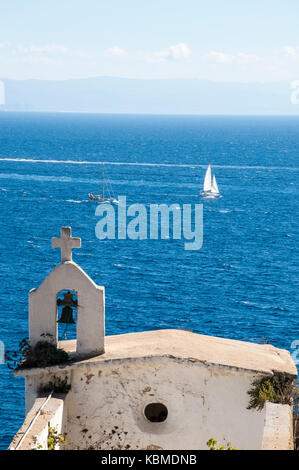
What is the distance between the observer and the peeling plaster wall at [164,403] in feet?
57.0

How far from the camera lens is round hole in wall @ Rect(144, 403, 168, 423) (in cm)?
1773

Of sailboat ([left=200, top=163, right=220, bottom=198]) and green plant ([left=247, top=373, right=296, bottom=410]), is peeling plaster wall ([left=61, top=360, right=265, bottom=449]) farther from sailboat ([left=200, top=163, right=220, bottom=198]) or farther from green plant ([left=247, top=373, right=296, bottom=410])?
sailboat ([left=200, top=163, right=220, bottom=198])

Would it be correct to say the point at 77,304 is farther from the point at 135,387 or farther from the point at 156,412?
the point at 156,412

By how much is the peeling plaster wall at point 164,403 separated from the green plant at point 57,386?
16cm

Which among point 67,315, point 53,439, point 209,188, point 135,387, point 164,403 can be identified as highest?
point 209,188

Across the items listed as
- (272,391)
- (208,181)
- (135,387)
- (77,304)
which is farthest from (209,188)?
(272,391)

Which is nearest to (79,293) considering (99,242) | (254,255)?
(254,255)

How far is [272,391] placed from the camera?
17109 mm

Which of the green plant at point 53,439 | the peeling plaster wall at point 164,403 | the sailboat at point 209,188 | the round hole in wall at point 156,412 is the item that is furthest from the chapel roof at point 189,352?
the sailboat at point 209,188

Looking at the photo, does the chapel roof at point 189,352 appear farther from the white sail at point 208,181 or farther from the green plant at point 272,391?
the white sail at point 208,181

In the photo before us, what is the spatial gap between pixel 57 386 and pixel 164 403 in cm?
243
